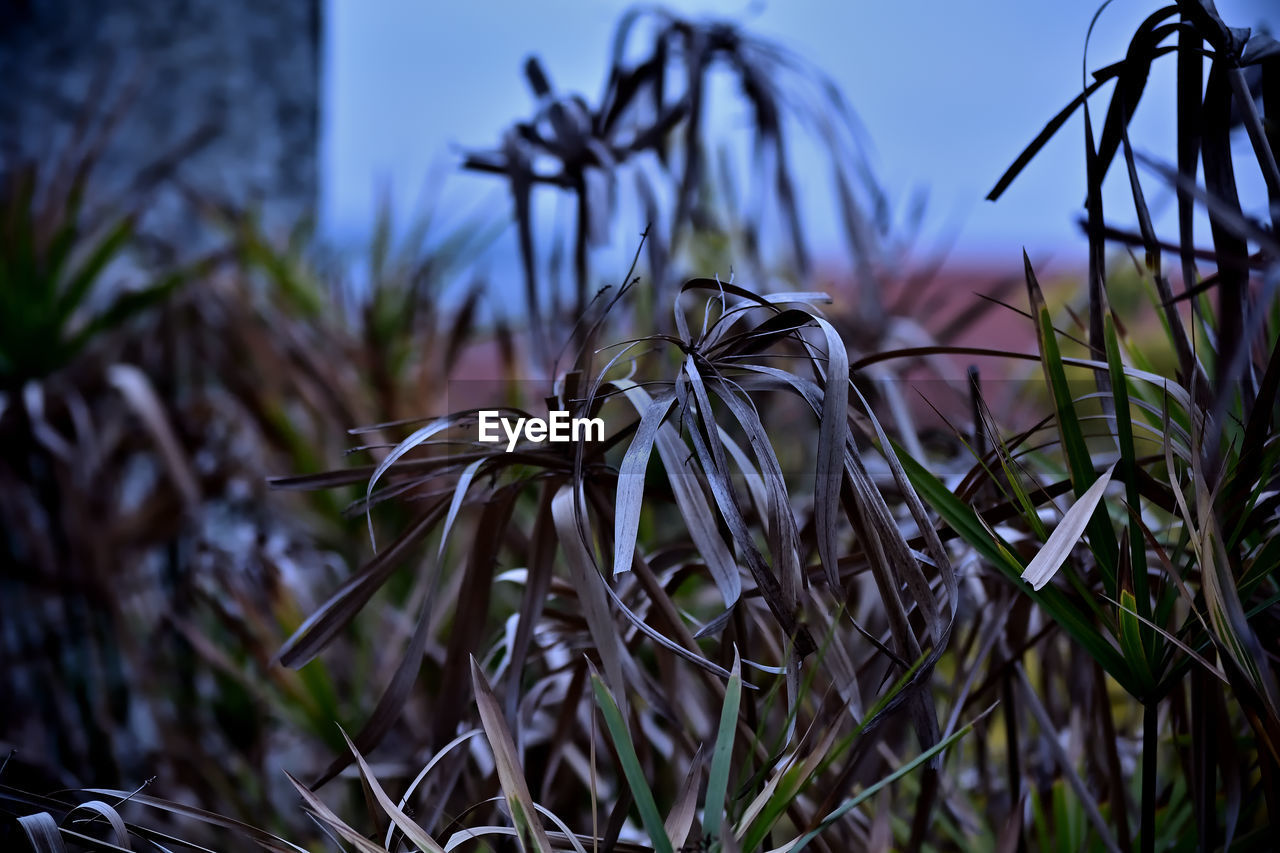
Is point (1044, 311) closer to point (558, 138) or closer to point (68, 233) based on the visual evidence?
point (558, 138)

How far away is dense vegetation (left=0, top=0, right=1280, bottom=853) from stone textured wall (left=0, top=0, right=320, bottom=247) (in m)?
0.21

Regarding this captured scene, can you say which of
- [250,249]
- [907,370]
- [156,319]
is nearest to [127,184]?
[250,249]

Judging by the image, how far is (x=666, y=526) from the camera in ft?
3.74

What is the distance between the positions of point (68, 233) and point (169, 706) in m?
0.69

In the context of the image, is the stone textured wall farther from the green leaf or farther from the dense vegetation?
the green leaf

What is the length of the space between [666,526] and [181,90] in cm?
136

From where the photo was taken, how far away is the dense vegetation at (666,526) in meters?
0.35

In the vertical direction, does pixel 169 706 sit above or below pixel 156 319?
below

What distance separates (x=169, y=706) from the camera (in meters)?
1.30

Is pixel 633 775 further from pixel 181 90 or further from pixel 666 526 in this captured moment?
pixel 181 90

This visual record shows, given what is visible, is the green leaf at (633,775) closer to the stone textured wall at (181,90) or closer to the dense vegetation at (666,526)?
the dense vegetation at (666,526)

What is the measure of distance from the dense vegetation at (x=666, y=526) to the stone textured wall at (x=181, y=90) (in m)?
0.21

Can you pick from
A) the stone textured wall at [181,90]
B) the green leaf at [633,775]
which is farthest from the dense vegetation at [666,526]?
the stone textured wall at [181,90]

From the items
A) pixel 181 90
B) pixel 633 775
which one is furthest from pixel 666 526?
pixel 181 90
